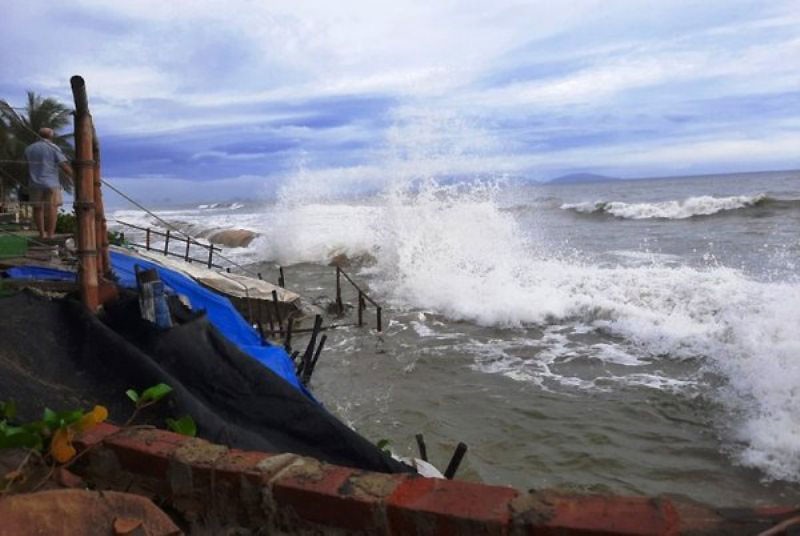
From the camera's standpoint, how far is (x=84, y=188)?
416 cm

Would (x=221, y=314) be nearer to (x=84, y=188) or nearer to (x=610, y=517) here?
(x=84, y=188)

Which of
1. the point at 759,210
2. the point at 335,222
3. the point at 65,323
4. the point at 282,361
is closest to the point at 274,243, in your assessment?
the point at 335,222

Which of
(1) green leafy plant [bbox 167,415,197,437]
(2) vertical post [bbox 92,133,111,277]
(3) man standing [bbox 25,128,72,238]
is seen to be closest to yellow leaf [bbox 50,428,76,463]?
(1) green leafy plant [bbox 167,415,197,437]

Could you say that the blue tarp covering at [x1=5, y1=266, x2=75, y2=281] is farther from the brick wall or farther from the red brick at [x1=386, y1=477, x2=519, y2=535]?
the red brick at [x1=386, y1=477, x2=519, y2=535]

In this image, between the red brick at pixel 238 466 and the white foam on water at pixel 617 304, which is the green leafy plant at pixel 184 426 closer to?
the red brick at pixel 238 466

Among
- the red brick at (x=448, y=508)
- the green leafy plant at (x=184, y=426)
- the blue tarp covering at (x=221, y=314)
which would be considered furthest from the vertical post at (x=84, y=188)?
the red brick at (x=448, y=508)

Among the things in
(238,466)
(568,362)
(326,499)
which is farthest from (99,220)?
(568,362)

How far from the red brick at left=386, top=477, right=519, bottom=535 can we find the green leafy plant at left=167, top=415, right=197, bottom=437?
4.48 feet

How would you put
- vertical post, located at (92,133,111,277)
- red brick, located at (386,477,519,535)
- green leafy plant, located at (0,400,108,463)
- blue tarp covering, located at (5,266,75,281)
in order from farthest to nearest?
blue tarp covering, located at (5,266,75,281) < vertical post, located at (92,133,111,277) < green leafy plant, located at (0,400,108,463) < red brick, located at (386,477,519,535)

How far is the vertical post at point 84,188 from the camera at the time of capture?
4102mm

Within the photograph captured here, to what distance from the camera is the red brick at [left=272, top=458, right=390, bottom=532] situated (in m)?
2.09

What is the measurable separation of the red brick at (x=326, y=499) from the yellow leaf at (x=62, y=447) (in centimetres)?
97

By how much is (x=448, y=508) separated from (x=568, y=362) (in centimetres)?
794

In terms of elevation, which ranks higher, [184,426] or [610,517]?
[610,517]
